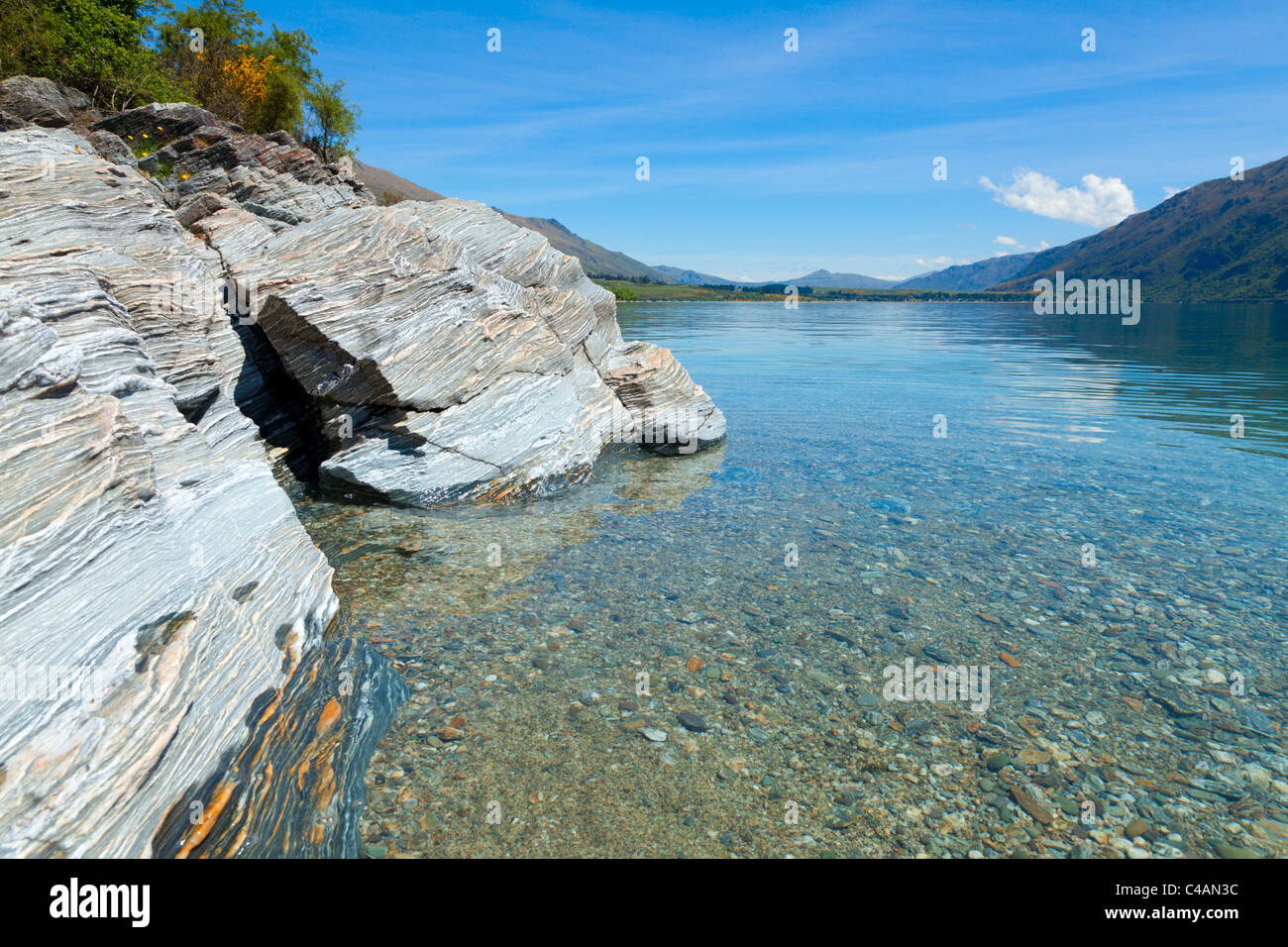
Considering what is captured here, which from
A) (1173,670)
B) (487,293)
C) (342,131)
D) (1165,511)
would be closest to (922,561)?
(1173,670)

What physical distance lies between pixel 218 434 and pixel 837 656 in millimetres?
11898

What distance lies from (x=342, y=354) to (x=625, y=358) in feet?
34.4

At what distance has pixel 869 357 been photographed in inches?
Answer: 2175

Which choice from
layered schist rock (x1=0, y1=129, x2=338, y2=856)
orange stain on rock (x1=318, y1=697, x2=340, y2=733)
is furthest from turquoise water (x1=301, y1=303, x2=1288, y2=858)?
layered schist rock (x1=0, y1=129, x2=338, y2=856)

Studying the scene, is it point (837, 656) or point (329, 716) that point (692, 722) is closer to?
point (837, 656)

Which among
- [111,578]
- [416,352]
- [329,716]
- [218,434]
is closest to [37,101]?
[416,352]

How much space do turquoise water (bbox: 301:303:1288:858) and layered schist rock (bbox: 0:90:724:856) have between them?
1324mm

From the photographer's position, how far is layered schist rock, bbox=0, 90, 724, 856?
224 inches

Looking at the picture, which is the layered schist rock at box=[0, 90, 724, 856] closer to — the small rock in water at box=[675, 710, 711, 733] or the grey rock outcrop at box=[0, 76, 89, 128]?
the grey rock outcrop at box=[0, 76, 89, 128]

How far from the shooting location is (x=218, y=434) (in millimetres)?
12781

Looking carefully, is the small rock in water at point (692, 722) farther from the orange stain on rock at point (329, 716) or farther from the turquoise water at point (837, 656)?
the orange stain on rock at point (329, 716)

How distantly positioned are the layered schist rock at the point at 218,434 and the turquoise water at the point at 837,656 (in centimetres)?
132

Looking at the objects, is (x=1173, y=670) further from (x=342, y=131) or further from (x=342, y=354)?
(x=342, y=131)
